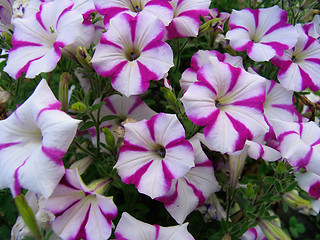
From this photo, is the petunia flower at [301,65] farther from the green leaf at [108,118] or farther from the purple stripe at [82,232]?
the purple stripe at [82,232]

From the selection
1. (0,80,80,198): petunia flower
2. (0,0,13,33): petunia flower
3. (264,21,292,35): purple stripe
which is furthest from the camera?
(0,0,13,33): petunia flower

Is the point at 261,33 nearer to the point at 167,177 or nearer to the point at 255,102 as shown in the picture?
the point at 255,102

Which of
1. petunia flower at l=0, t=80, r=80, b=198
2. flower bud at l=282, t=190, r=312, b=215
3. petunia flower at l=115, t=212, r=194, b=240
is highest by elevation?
petunia flower at l=0, t=80, r=80, b=198

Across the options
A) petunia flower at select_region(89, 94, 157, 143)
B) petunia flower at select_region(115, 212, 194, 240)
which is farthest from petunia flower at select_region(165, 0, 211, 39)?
petunia flower at select_region(115, 212, 194, 240)

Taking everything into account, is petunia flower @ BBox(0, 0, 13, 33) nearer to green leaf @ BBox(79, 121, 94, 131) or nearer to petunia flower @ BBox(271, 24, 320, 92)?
green leaf @ BBox(79, 121, 94, 131)

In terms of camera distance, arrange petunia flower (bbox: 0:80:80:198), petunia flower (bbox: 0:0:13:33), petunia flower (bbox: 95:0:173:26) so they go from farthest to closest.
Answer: petunia flower (bbox: 0:0:13:33)
petunia flower (bbox: 95:0:173:26)
petunia flower (bbox: 0:80:80:198)

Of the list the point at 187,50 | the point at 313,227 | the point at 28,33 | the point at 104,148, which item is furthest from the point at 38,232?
the point at 313,227

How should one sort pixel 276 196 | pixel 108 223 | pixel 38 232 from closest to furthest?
pixel 38 232 → pixel 108 223 → pixel 276 196

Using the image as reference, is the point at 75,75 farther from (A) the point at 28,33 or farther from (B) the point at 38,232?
(B) the point at 38,232
